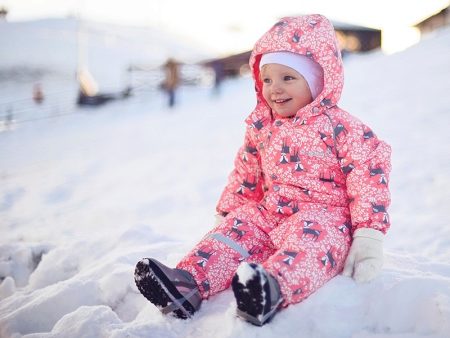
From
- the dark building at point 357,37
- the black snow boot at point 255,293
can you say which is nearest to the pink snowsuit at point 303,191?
the black snow boot at point 255,293

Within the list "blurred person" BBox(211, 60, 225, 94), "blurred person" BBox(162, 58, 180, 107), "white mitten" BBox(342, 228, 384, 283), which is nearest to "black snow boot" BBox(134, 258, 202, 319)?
"white mitten" BBox(342, 228, 384, 283)

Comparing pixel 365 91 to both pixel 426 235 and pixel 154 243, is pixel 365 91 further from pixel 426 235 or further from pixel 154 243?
pixel 154 243

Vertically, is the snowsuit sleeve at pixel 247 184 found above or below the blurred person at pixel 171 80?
below

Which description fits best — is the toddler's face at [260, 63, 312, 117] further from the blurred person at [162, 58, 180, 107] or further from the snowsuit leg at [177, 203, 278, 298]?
the blurred person at [162, 58, 180, 107]

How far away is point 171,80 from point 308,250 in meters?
12.0

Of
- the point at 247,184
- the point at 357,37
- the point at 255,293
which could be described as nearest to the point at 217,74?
the point at 357,37

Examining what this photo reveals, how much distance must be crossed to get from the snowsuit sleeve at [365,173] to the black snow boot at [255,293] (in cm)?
55

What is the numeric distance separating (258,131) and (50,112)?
49.2 ft

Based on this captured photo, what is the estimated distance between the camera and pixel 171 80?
12.9 m

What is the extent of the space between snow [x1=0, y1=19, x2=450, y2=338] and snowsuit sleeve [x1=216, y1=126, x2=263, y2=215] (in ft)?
1.53

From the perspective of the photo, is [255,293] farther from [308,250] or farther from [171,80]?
[171,80]

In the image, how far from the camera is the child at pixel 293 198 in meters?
1.47

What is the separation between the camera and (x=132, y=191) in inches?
182

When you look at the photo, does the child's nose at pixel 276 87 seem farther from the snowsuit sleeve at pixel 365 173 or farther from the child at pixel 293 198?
the snowsuit sleeve at pixel 365 173
